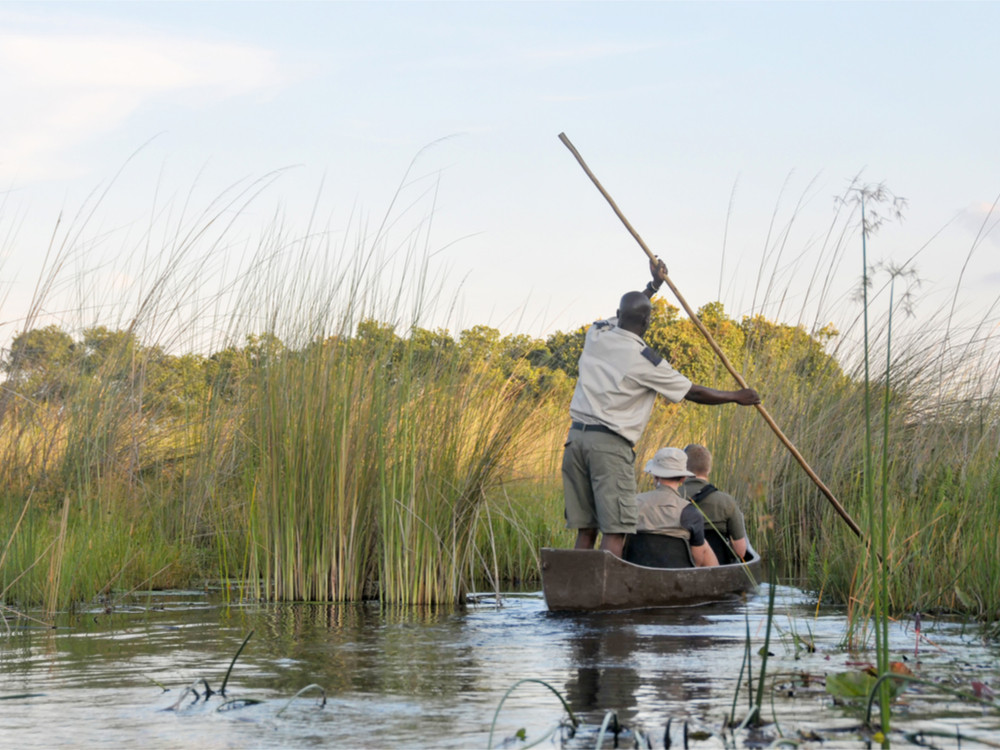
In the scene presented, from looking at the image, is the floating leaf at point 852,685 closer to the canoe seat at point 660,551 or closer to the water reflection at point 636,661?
the water reflection at point 636,661

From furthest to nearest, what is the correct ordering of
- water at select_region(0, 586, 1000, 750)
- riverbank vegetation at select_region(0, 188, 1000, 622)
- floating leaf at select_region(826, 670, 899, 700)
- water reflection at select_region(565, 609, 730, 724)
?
riverbank vegetation at select_region(0, 188, 1000, 622) < water reflection at select_region(565, 609, 730, 724) < floating leaf at select_region(826, 670, 899, 700) < water at select_region(0, 586, 1000, 750)

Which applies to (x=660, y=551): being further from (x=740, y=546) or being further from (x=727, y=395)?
(x=727, y=395)

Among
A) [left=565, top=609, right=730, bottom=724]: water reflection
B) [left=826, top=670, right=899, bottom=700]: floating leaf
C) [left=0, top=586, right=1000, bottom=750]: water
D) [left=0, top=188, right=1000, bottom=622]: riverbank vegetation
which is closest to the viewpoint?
[left=0, top=586, right=1000, bottom=750]: water

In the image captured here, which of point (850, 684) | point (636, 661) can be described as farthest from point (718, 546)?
point (850, 684)

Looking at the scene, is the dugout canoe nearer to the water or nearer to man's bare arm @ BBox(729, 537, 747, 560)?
the water

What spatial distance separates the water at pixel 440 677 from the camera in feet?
15.2

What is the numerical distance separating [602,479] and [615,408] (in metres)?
0.55

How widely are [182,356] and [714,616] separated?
531cm

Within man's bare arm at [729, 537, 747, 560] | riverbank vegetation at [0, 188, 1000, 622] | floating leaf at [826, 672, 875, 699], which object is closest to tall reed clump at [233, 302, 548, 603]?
riverbank vegetation at [0, 188, 1000, 622]

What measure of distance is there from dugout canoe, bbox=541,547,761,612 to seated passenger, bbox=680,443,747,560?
718 millimetres

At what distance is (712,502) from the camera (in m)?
10.1

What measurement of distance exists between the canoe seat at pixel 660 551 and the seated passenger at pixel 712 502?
1.07ft

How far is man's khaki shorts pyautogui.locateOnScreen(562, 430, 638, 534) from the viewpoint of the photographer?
9453mm

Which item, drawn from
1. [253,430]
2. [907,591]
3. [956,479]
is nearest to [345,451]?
[253,430]
